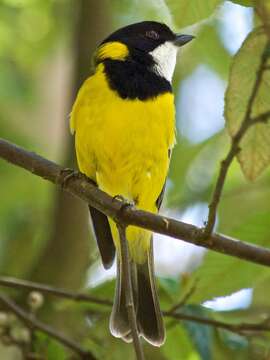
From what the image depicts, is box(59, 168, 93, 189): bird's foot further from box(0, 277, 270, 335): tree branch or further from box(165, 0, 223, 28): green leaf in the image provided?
box(165, 0, 223, 28): green leaf

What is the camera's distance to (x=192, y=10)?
8.13 feet

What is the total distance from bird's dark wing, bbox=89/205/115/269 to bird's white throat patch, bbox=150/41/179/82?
75 cm

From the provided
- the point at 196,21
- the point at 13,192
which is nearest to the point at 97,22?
the point at 13,192

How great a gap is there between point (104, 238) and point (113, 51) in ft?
3.13

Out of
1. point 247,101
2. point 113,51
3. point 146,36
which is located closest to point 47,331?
point 247,101

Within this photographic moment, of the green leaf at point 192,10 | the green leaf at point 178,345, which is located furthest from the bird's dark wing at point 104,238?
the green leaf at point 192,10

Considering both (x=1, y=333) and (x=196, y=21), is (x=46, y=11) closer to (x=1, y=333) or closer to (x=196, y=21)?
(x=1, y=333)

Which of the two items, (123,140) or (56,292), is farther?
(123,140)

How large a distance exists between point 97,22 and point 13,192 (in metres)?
1.20

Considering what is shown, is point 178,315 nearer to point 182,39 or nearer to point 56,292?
point 56,292

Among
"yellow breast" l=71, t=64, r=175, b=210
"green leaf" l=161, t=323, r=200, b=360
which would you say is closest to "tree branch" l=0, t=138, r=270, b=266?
"yellow breast" l=71, t=64, r=175, b=210

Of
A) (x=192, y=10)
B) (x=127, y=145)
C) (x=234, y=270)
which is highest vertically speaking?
(x=192, y=10)

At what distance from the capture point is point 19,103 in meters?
5.69

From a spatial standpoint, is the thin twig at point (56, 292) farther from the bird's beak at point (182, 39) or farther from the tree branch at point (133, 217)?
the bird's beak at point (182, 39)
